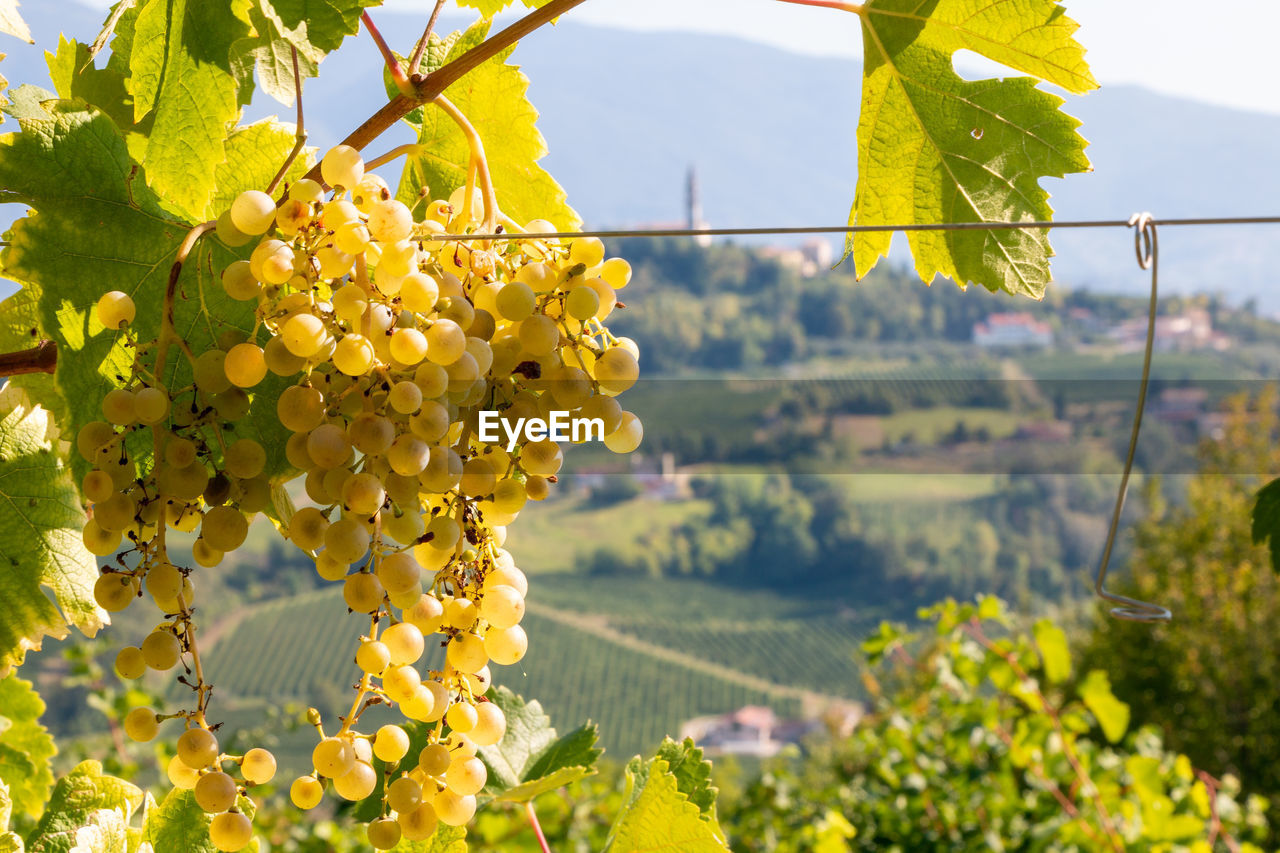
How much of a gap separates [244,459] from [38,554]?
11.2 inches

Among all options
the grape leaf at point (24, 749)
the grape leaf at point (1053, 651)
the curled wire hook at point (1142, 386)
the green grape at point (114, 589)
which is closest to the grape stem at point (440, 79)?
the green grape at point (114, 589)

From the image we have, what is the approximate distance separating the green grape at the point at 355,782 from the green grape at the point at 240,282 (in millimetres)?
204

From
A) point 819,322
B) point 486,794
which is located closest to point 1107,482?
point 819,322

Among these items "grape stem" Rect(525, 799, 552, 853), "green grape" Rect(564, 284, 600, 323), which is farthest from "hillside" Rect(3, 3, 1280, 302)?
"green grape" Rect(564, 284, 600, 323)

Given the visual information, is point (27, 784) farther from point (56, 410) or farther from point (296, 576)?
point (296, 576)

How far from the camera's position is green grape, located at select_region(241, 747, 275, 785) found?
45 cm

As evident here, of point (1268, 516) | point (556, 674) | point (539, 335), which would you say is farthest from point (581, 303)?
point (556, 674)

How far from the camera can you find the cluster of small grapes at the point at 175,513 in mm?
441

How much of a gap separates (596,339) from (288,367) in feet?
0.47

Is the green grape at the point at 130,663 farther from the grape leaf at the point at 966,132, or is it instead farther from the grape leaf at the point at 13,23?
the grape leaf at the point at 966,132

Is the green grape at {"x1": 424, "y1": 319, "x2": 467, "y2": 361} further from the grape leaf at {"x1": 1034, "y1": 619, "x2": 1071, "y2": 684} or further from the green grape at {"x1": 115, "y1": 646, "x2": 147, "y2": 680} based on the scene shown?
the grape leaf at {"x1": 1034, "y1": 619, "x2": 1071, "y2": 684}

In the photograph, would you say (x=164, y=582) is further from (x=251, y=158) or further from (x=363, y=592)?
(x=251, y=158)

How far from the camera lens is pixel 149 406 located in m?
0.43

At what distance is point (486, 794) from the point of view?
0.65 meters
